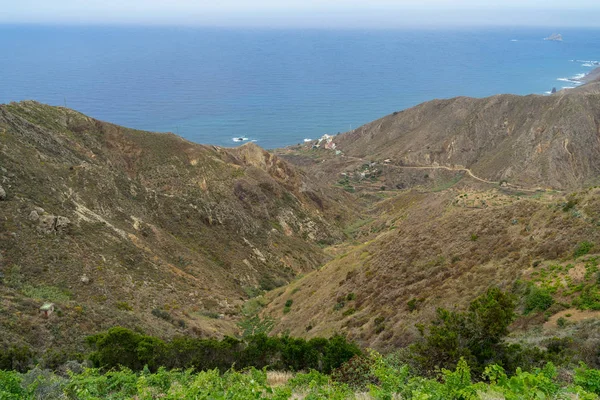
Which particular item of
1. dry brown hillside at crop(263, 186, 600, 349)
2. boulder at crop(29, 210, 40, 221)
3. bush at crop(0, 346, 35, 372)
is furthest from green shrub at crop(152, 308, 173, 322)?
boulder at crop(29, 210, 40, 221)

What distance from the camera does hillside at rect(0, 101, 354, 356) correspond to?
22.6 metres

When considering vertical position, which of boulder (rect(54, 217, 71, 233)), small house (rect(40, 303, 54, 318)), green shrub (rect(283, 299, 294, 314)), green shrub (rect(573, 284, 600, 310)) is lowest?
green shrub (rect(283, 299, 294, 314))

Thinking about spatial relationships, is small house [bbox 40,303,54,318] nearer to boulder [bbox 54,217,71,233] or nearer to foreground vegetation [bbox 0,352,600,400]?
foreground vegetation [bbox 0,352,600,400]

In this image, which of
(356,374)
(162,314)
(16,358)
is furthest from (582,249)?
(16,358)

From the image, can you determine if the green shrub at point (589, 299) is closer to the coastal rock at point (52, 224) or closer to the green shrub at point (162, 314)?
the green shrub at point (162, 314)

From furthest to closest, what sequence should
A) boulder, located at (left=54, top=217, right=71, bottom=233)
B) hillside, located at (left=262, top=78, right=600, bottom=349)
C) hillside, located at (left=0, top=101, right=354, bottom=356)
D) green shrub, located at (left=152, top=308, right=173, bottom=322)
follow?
1. boulder, located at (left=54, top=217, right=71, bottom=233)
2. green shrub, located at (left=152, top=308, right=173, bottom=322)
3. hillside, located at (left=0, top=101, right=354, bottom=356)
4. hillside, located at (left=262, top=78, right=600, bottom=349)

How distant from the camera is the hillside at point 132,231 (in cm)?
2259

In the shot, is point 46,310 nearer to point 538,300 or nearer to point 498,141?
point 538,300

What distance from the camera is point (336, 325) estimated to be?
70.2 ft

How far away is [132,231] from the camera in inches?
1307

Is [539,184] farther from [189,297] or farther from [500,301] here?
[500,301]

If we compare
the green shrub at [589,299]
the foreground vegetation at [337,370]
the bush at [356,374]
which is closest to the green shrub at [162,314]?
the foreground vegetation at [337,370]

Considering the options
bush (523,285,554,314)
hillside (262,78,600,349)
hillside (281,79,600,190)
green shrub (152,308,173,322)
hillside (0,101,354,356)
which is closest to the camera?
bush (523,285,554,314)

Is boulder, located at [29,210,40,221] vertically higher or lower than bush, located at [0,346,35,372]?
higher
